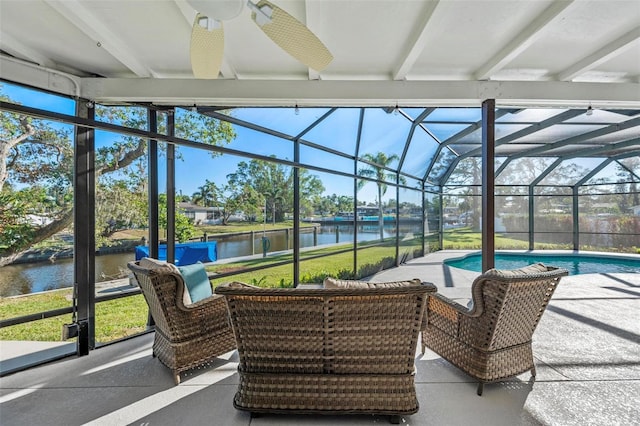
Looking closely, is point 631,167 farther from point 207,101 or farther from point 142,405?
point 142,405

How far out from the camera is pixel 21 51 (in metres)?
2.40

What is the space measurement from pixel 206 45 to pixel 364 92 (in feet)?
5.82

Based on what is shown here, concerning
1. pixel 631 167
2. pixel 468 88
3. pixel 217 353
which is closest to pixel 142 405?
pixel 217 353

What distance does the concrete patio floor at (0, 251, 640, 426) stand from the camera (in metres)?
1.79

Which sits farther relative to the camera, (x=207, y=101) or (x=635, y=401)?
(x=207, y=101)

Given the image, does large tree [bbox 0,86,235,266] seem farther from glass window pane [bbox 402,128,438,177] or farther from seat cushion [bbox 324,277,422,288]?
glass window pane [bbox 402,128,438,177]

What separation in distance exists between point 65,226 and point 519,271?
4.07 m

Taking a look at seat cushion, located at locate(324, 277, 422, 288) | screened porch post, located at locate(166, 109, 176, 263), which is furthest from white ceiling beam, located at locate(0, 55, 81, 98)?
seat cushion, located at locate(324, 277, 422, 288)

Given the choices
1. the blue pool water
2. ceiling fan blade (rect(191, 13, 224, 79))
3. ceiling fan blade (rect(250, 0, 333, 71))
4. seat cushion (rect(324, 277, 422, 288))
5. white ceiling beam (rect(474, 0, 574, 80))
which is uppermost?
white ceiling beam (rect(474, 0, 574, 80))

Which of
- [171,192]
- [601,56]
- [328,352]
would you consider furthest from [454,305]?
[171,192]

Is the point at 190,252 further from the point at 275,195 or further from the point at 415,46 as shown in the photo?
the point at 415,46

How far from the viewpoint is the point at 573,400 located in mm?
1975

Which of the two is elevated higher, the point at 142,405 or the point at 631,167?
the point at 631,167

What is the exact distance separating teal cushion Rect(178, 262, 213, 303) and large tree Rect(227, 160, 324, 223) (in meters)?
2.35
